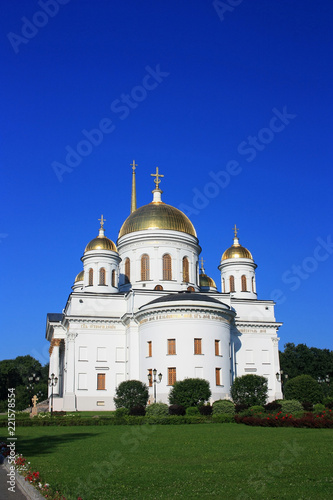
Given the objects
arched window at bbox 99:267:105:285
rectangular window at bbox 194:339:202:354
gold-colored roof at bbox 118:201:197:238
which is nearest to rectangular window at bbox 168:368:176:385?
rectangular window at bbox 194:339:202:354

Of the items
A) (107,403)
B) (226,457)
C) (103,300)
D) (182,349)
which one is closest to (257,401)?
(182,349)

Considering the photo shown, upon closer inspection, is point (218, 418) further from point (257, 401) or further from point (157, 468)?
point (157, 468)

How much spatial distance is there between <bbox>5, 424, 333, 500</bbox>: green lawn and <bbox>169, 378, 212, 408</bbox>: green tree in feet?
45.5

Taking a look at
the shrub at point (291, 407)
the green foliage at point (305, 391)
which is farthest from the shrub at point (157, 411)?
the green foliage at point (305, 391)

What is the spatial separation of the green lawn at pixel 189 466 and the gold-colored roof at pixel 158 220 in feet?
94.9

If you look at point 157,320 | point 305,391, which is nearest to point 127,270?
point 157,320

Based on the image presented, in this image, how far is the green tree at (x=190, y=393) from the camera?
102 ft

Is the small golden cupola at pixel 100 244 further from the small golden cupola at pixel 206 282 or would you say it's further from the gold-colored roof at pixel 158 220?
the small golden cupola at pixel 206 282

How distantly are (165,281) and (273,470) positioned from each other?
33474 millimetres

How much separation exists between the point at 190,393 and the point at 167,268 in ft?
49.7

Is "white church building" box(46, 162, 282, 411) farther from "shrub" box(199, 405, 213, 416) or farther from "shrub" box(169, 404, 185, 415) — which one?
"shrub" box(199, 405, 213, 416)

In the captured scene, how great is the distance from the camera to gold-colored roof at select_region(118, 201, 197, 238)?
4512cm

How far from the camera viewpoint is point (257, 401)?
33.1 metres

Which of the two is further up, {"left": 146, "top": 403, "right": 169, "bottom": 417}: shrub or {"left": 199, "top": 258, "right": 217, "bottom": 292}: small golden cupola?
{"left": 199, "top": 258, "right": 217, "bottom": 292}: small golden cupola
